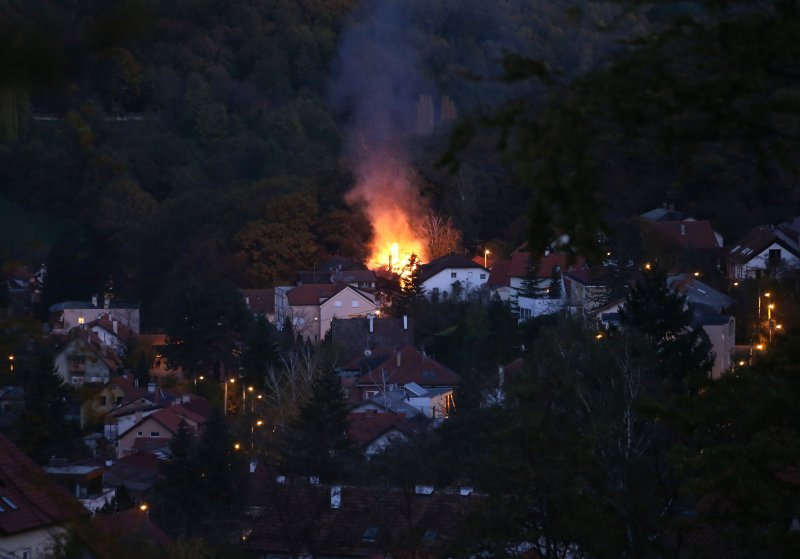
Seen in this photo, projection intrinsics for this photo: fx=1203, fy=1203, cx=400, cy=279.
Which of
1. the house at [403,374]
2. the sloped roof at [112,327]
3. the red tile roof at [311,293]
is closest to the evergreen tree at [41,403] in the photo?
the house at [403,374]

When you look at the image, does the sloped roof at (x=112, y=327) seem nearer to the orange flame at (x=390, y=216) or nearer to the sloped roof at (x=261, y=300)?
the sloped roof at (x=261, y=300)

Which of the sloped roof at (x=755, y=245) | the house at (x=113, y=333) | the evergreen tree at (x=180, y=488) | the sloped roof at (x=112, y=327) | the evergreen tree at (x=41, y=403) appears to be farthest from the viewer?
the sloped roof at (x=112, y=327)

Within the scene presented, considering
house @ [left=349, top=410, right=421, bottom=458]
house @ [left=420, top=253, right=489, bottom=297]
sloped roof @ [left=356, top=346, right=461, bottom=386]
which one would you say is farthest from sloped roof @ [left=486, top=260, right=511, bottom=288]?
house @ [left=349, top=410, right=421, bottom=458]

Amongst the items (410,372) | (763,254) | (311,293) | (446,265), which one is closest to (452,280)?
(446,265)

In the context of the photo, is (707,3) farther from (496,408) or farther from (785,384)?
(496,408)

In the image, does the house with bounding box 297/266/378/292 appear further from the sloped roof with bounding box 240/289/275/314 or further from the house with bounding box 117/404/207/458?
the house with bounding box 117/404/207/458

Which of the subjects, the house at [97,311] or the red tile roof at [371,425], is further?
the house at [97,311]

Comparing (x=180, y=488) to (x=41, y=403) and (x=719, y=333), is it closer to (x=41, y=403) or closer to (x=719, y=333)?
(x=41, y=403)
